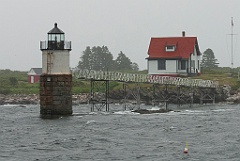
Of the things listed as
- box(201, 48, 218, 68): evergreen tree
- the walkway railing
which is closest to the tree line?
box(201, 48, 218, 68): evergreen tree

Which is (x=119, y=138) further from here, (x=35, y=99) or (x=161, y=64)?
(x=161, y=64)

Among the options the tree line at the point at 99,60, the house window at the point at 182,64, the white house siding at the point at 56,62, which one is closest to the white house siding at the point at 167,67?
the house window at the point at 182,64

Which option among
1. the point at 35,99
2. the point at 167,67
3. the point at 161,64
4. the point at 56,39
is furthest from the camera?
the point at 161,64

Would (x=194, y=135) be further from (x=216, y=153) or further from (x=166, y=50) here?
(x=166, y=50)

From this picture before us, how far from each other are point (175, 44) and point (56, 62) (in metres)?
35.0

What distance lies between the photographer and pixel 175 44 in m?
82.1

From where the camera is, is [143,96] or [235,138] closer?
[235,138]

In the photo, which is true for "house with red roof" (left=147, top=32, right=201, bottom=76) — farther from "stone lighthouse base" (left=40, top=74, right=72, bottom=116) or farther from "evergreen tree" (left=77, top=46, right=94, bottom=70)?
"evergreen tree" (left=77, top=46, right=94, bottom=70)

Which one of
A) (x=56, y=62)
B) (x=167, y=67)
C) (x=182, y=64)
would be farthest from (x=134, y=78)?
(x=182, y=64)

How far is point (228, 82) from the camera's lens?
79375mm

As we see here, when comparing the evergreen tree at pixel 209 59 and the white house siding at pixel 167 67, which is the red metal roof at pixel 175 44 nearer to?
the white house siding at pixel 167 67

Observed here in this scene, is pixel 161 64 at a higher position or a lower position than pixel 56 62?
higher

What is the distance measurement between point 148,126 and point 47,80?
38.8 feet

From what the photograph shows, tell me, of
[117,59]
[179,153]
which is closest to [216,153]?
[179,153]
